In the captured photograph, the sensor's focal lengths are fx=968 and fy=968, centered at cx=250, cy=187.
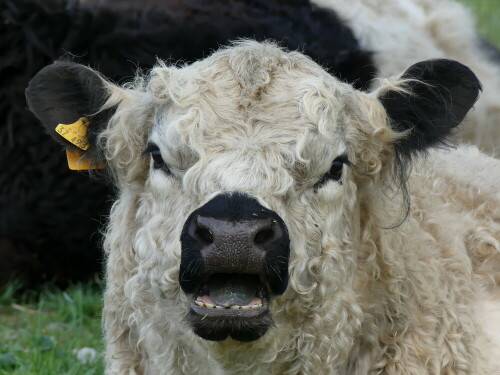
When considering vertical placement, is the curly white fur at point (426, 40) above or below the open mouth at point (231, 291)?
below

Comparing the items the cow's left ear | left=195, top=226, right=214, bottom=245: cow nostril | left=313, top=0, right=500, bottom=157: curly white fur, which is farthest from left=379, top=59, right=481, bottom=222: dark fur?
left=313, top=0, right=500, bottom=157: curly white fur

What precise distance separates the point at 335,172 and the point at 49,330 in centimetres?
305

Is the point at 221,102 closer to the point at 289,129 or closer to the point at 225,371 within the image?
the point at 289,129

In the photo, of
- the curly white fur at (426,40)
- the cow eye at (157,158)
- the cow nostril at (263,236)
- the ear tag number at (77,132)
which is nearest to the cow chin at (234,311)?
the cow nostril at (263,236)

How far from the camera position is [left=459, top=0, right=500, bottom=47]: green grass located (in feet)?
41.0

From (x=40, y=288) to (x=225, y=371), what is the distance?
13.0 ft

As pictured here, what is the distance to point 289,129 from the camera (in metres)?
3.62

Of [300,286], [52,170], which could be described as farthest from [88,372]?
[52,170]

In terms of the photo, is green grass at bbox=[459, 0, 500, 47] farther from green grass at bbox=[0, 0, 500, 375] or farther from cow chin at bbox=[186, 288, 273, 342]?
cow chin at bbox=[186, 288, 273, 342]

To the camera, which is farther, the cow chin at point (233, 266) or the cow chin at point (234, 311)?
the cow chin at point (234, 311)

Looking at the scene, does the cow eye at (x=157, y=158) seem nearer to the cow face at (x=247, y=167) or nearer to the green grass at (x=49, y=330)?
the cow face at (x=247, y=167)

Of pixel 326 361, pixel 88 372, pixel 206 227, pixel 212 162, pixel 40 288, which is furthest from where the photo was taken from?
pixel 40 288

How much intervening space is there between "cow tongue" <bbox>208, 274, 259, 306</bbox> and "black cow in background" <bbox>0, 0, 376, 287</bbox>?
160 inches

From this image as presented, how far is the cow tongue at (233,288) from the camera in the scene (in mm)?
3311
